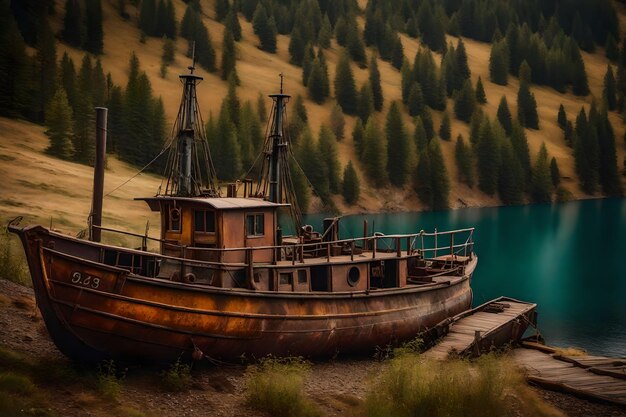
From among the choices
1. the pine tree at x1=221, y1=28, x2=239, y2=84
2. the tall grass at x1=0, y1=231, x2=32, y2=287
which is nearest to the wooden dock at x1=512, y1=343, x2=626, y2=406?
the tall grass at x1=0, y1=231, x2=32, y2=287

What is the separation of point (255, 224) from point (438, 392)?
30.7ft

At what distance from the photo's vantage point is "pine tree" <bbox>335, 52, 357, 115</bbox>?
148 m

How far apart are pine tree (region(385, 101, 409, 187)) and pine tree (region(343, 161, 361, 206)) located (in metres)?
14.0

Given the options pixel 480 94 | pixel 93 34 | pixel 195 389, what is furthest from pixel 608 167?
pixel 195 389

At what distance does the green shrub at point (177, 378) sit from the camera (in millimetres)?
19438

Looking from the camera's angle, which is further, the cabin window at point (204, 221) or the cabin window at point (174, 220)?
the cabin window at point (174, 220)

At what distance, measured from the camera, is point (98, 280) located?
63.2 feet

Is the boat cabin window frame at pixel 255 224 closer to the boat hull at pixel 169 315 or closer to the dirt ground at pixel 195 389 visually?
the boat hull at pixel 169 315

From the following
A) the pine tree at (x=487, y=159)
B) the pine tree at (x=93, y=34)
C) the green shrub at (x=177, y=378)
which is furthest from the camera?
the pine tree at (x=93, y=34)

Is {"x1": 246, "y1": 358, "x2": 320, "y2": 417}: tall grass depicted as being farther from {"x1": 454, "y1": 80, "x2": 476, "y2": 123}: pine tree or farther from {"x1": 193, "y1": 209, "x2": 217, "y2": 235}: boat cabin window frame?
{"x1": 454, "y1": 80, "x2": 476, "y2": 123}: pine tree

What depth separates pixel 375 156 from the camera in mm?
122062

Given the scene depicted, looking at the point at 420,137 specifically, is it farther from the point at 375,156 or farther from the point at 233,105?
the point at 233,105

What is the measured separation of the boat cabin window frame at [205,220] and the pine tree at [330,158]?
88052 millimetres

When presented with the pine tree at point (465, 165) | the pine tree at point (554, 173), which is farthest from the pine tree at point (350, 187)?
the pine tree at point (554, 173)
